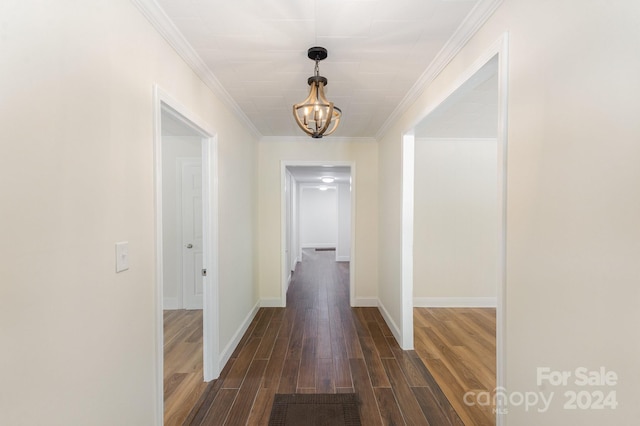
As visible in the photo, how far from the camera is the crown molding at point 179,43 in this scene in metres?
1.43

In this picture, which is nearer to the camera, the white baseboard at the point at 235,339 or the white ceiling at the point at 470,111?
the white ceiling at the point at 470,111

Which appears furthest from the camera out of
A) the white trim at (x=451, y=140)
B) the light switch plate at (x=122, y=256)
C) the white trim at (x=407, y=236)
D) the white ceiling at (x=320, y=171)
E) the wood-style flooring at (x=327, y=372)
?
the white ceiling at (x=320, y=171)

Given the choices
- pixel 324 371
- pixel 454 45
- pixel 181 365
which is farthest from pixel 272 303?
pixel 454 45

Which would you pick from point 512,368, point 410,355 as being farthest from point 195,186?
point 512,368

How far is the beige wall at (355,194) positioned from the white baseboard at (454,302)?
753mm

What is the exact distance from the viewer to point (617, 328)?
0.85 meters

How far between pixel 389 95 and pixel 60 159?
248 centimetres

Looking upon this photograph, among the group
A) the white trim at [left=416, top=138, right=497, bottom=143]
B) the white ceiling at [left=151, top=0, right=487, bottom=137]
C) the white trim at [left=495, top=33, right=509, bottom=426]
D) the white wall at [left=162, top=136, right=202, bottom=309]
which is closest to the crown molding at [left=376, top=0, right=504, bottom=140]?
the white ceiling at [left=151, top=0, right=487, bottom=137]

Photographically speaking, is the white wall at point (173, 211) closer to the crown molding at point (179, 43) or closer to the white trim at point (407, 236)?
the crown molding at point (179, 43)

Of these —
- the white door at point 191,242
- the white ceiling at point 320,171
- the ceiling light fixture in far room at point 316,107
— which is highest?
the white ceiling at point 320,171

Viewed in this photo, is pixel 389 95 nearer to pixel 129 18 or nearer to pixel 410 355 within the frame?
pixel 129 18

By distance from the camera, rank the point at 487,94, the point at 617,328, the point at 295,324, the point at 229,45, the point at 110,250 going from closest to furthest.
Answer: the point at 617,328 → the point at 110,250 → the point at 229,45 → the point at 487,94 → the point at 295,324

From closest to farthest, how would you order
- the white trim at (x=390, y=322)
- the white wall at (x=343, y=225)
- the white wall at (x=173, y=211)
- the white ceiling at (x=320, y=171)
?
the white trim at (x=390, y=322), the white wall at (x=173, y=211), the white ceiling at (x=320, y=171), the white wall at (x=343, y=225)

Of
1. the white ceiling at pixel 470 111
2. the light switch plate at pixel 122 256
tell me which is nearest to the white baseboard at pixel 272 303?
the white ceiling at pixel 470 111
